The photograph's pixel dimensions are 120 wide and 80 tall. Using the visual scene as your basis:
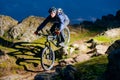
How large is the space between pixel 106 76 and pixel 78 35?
1954 cm

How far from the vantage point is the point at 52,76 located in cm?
1866

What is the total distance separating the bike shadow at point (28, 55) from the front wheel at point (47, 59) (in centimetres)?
101

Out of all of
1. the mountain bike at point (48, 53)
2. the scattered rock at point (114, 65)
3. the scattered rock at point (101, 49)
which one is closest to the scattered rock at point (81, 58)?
the scattered rock at point (101, 49)

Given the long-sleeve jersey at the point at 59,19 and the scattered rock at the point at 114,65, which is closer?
the scattered rock at the point at 114,65

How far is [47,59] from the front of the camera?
83.6 feet

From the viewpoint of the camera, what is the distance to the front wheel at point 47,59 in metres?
25.1

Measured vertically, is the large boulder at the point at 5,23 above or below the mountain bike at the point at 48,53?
above

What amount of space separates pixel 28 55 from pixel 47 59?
2.76m

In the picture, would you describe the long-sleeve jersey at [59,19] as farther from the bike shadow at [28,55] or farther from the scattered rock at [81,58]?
the bike shadow at [28,55]

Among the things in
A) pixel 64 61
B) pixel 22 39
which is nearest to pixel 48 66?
pixel 64 61

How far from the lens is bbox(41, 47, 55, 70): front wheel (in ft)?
82.3

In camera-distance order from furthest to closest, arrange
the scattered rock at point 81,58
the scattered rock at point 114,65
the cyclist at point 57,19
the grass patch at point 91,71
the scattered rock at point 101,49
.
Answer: the scattered rock at point 101,49
the scattered rock at point 81,58
the cyclist at point 57,19
the grass patch at point 91,71
the scattered rock at point 114,65

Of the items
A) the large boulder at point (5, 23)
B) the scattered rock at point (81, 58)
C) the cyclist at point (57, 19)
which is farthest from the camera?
the large boulder at point (5, 23)

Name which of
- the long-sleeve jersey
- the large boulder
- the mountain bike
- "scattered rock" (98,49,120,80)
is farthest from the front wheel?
"scattered rock" (98,49,120,80)
